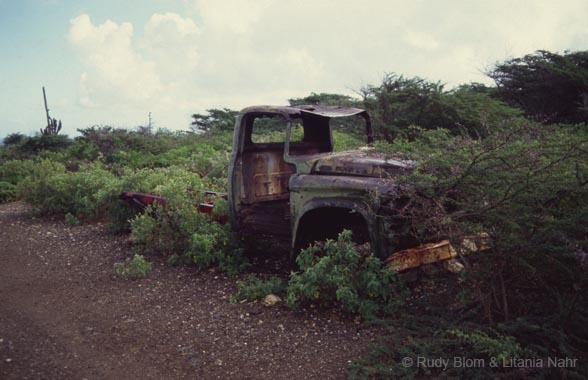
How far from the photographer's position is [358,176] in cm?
488

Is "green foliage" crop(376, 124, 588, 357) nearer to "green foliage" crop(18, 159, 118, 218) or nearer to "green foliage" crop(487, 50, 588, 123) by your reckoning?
"green foliage" crop(18, 159, 118, 218)

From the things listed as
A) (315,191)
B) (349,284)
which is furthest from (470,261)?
(315,191)

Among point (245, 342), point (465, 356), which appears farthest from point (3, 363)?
point (465, 356)

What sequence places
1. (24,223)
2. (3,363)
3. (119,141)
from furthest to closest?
1. (119,141)
2. (24,223)
3. (3,363)

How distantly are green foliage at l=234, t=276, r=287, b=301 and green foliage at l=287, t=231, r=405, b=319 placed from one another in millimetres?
486

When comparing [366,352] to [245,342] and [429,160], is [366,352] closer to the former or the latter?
[245,342]

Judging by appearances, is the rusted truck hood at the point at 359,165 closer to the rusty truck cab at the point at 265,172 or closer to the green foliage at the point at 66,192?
the rusty truck cab at the point at 265,172

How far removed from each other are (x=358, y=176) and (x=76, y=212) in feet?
19.9

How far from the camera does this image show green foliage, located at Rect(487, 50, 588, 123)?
11.5 meters

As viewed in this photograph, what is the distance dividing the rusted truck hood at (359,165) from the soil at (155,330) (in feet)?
4.44

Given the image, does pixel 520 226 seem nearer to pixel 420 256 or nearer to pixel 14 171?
pixel 420 256

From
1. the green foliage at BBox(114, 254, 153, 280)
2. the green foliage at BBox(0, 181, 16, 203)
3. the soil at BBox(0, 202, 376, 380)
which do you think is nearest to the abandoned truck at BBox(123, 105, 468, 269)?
the soil at BBox(0, 202, 376, 380)

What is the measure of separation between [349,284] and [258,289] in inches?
41.2

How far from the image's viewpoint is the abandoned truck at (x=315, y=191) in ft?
14.4
